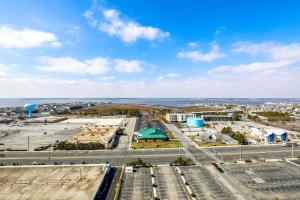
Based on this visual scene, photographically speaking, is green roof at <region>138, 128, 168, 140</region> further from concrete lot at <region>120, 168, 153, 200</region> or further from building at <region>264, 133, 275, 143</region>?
building at <region>264, 133, 275, 143</region>

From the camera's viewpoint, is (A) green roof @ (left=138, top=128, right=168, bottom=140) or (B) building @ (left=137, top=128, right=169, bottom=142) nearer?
(B) building @ (left=137, top=128, right=169, bottom=142)

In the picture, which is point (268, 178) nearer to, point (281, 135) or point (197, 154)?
point (197, 154)

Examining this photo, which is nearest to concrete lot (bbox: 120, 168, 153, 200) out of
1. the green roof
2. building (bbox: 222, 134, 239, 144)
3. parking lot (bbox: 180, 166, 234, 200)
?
parking lot (bbox: 180, 166, 234, 200)

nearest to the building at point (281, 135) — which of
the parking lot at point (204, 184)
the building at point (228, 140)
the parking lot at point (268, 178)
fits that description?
the building at point (228, 140)

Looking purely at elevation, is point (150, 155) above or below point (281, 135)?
below

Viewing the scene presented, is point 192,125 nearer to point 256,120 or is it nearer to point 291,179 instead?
point 256,120

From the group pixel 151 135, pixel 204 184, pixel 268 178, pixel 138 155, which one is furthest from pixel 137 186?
pixel 151 135
